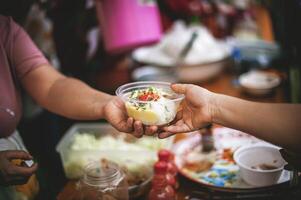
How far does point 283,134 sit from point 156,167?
0.49m

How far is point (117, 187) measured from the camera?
55.6 inches

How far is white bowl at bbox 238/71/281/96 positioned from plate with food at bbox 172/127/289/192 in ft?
1.80

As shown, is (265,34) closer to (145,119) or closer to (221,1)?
(221,1)

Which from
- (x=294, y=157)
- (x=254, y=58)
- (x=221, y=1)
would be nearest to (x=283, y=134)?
(x=294, y=157)

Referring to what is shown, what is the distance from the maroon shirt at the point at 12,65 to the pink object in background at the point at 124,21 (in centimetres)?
79

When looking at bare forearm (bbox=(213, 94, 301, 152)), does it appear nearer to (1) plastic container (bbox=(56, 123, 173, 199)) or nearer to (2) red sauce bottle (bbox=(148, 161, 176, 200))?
(2) red sauce bottle (bbox=(148, 161, 176, 200))

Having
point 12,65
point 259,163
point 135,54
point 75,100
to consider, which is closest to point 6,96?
point 12,65

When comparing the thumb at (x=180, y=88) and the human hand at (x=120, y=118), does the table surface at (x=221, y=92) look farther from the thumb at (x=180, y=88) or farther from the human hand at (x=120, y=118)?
the thumb at (x=180, y=88)

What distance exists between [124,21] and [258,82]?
0.92m

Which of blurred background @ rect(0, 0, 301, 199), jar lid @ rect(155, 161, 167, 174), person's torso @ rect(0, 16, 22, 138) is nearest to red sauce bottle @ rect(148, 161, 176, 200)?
jar lid @ rect(155, 161, 167, 174)

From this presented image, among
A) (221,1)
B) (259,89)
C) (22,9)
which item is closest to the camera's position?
(22,9)

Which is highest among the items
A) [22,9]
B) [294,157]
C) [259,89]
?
[22,9]

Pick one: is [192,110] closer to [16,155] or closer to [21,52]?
[16,155]

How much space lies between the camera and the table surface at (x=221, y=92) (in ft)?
5.10
